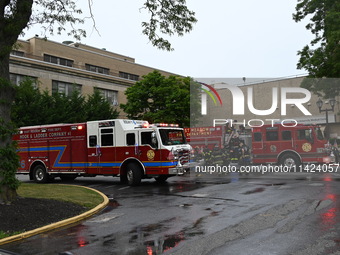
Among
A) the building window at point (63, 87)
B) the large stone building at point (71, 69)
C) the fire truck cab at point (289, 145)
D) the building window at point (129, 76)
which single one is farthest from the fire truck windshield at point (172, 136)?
the building window at point (129, 76)

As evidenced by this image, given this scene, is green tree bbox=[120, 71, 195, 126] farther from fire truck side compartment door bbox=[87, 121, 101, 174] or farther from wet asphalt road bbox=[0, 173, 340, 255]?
wet asphalt road bbox=[0, 173, 340, 255]

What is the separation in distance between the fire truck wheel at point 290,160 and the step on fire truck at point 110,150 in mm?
6670

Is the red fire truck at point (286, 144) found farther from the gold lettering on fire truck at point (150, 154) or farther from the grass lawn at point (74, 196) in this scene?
the grass lawn at point (74, 196)

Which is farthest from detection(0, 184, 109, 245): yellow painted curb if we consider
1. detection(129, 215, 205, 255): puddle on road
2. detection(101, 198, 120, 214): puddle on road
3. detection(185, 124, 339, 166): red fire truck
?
detection(185, 124, 339, 166): red fire truck

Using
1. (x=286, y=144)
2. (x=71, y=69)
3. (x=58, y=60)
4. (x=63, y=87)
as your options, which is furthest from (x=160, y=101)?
(x=286, y=144)

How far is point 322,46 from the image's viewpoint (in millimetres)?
23672

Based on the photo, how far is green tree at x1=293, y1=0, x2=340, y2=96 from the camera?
20453 millimetres

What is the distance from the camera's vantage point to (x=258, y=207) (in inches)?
378

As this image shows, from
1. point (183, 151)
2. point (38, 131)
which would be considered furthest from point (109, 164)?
point (38, 131)

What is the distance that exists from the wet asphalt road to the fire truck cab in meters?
7.59

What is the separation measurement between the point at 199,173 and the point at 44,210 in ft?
43.8

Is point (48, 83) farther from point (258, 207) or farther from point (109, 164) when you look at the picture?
point (258, 207)

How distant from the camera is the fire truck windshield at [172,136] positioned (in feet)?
52.5

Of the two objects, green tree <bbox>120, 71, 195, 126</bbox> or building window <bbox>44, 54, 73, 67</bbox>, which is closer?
green tree <bbox>120, 71, 195, 126</bbox>
